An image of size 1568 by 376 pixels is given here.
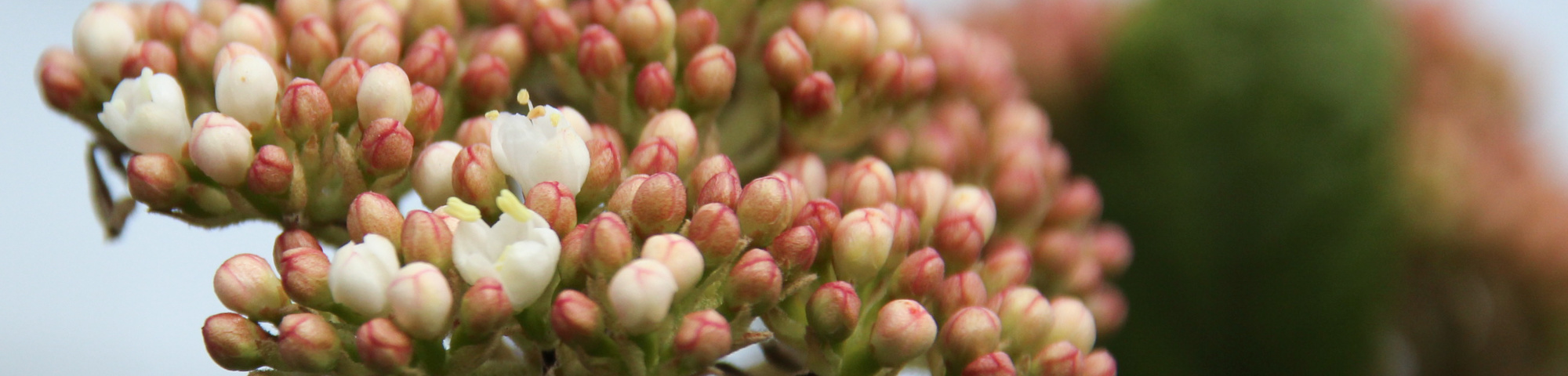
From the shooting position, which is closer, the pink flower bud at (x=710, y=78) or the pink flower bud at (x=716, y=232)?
the pink flower bud at (x=716, y=232)

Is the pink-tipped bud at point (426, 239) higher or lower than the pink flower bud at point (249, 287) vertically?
higher

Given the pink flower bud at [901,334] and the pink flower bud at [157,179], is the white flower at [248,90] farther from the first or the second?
the pink flower bud at [901,334]

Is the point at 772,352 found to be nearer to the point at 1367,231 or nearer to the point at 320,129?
the point at 320,129

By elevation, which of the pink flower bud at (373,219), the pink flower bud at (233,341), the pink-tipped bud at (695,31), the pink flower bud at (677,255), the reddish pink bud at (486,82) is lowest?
the pink flower bud at (233,341)

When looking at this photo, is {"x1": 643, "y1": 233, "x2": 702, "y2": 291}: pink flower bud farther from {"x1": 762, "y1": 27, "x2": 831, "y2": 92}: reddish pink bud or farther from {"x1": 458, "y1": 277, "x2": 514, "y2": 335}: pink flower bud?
{"x1": 762, "y1": 27, "x2": 831, "y2": 92}: reddish pink bud

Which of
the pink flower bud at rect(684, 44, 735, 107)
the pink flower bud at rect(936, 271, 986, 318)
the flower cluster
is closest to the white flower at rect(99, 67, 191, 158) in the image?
the flower cluster

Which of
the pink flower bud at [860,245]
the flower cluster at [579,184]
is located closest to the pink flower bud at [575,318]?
the flower cluster at [579,184]

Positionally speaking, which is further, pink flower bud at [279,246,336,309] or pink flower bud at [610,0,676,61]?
pink flower bud at [610,0,676,61]

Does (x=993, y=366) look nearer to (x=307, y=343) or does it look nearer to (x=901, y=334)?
(x=901, y=334)
